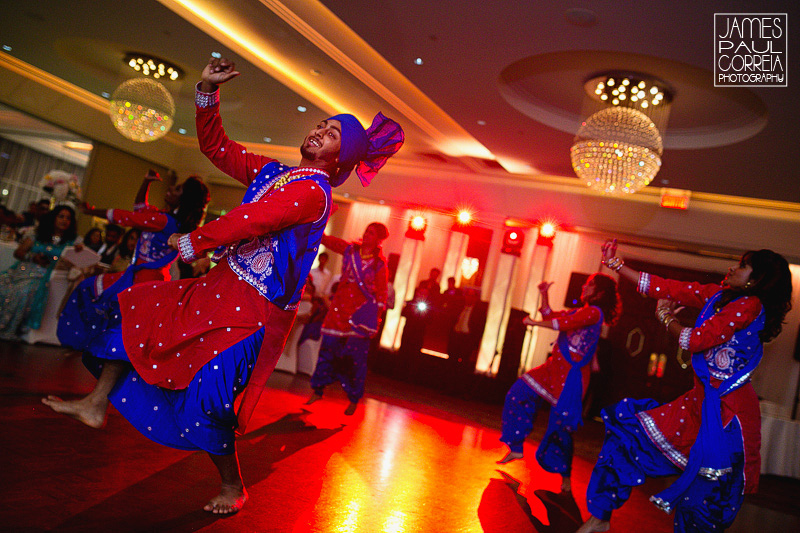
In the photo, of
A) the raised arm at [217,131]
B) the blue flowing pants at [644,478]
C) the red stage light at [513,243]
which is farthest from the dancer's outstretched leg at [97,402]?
the red stage light at [513,243]

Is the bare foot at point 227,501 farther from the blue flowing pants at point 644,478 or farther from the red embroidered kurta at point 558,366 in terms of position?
the red embroidered kurta at point 558,366

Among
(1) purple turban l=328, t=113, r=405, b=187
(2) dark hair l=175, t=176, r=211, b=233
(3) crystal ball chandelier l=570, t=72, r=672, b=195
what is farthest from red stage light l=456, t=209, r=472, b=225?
(1) purple turban l=328, t=113, r=405, b=187

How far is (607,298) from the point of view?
13.0ft

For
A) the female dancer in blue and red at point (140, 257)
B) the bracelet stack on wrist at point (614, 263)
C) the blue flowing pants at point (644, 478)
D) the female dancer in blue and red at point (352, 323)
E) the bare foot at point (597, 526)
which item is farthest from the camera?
the female dancer in blue and red at point (352, 323)

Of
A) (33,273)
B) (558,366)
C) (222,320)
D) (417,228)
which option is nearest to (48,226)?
(33,273)

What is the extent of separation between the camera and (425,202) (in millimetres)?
10578

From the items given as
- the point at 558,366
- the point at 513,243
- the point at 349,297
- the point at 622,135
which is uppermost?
the point at 622,135

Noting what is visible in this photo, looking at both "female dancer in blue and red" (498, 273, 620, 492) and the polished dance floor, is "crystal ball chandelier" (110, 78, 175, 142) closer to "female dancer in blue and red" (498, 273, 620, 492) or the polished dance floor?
the polished dance floor

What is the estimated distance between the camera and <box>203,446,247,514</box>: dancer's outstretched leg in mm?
2070

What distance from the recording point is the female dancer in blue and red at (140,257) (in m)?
3.39

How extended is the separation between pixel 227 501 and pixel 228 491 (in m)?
0.03

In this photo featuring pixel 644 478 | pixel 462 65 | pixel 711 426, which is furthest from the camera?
pixel 462 65

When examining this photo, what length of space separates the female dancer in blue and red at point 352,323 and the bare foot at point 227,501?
105 inches

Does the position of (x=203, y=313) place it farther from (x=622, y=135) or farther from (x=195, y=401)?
(x=622, y=135)
